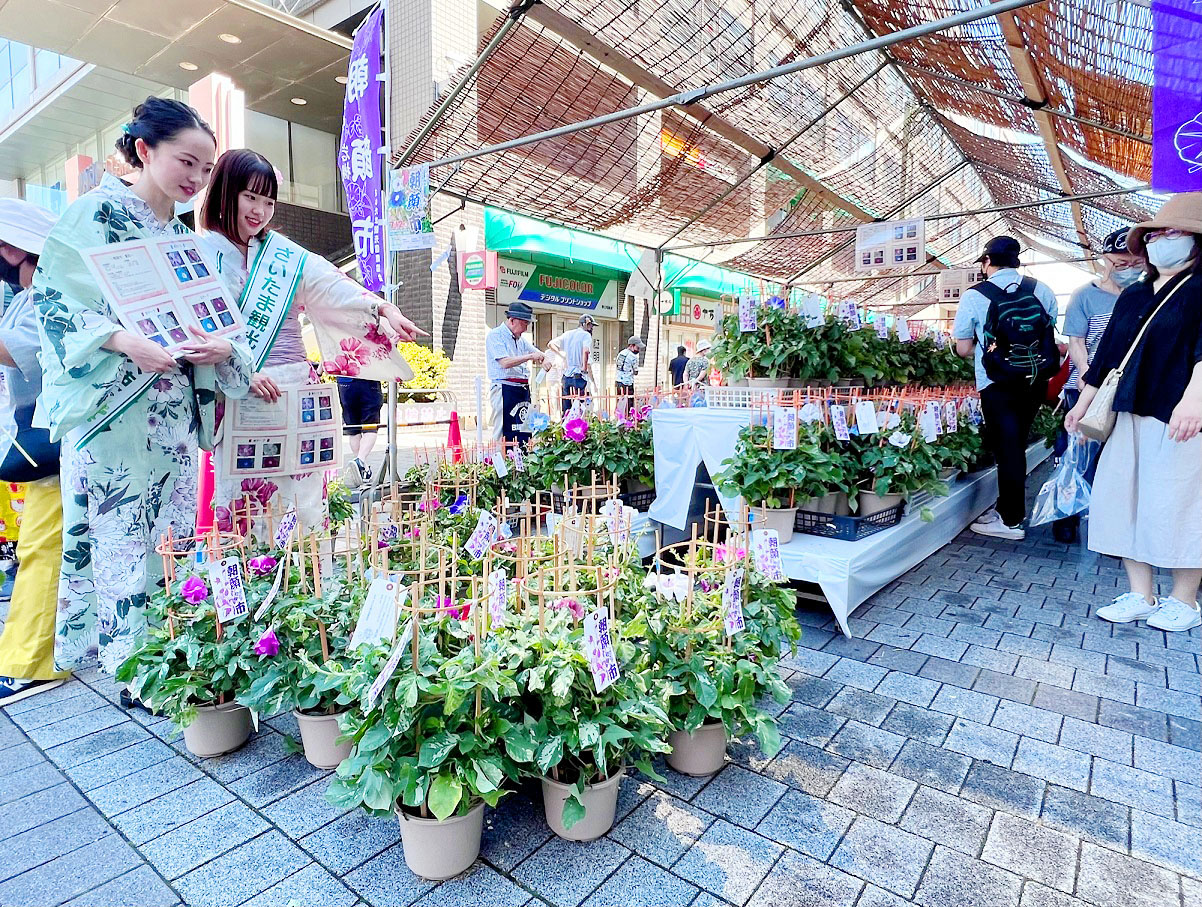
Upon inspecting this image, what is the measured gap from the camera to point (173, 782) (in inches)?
69.9

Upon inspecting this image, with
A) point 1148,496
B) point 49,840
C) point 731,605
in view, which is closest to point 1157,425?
point 1148,496

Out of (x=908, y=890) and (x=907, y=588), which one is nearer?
(x=908, y=890)

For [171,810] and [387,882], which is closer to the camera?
[387,882]

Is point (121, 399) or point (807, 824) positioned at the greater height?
point (121, 399)

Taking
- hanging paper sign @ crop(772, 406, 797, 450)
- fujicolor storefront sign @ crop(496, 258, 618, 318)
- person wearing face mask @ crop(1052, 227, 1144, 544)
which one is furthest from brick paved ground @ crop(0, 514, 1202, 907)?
fujicolor storefront sign @ crop(496, 258, 618, 318)

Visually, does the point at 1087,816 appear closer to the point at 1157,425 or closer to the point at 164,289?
the point at 1157,425

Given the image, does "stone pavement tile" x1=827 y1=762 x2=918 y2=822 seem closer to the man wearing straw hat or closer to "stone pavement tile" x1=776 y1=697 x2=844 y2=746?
"stone pavement tile" x1=776 y1=697 x2=844 y2=746

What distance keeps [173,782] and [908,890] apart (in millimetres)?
1869

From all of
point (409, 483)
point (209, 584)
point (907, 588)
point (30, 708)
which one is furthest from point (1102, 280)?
point (30, 708)

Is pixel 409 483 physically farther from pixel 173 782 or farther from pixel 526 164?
pixel 526 164

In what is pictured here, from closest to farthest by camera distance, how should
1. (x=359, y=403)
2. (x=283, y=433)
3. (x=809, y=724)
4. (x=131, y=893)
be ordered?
(x=131, y=893), (x=809, y=724), (x=283, y=433), (x=359, y=403)

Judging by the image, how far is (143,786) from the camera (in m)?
1.75

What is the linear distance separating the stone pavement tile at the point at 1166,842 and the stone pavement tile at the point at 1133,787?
5cm

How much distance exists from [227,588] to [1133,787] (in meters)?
2.55
